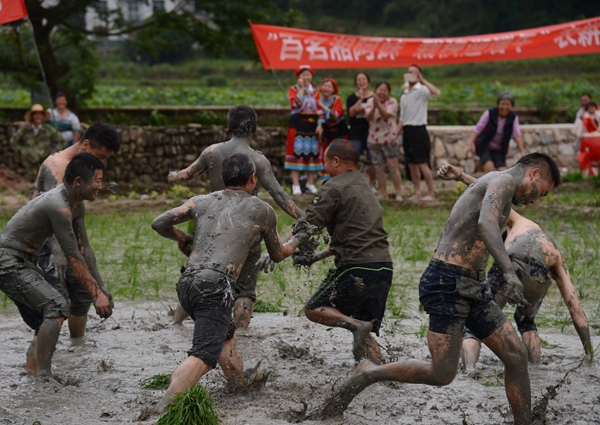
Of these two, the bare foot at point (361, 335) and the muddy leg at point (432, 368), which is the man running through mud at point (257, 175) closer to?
the bare foot at point (361, 335)

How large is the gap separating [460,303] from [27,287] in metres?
2.70

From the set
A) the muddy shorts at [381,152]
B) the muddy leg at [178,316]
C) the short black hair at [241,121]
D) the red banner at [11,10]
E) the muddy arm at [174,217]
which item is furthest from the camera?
the muddy shorts at [381,152]

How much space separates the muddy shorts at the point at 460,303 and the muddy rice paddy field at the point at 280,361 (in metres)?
0.63

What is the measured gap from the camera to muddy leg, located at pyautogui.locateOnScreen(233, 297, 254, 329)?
603cm

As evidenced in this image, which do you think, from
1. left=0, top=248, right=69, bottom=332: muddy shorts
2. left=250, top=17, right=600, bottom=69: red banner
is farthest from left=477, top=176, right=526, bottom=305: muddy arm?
left=250, top=17, right=600, bottom=69: red banner

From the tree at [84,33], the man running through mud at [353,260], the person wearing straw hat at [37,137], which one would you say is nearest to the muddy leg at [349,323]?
the man running through mud at [353,260]

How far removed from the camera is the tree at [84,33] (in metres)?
14.8

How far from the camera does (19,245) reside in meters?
4.97

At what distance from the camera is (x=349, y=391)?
13.9 ft

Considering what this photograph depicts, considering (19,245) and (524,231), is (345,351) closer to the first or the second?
(524,231)

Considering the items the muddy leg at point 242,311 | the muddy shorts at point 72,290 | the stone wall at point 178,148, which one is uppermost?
the muddy shorts at point 72,290

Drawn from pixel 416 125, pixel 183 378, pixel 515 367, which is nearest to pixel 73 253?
pixel 183 378

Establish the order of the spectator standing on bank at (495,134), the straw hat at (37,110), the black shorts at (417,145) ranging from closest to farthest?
1. the spectator standing on bank at (495,134)
2. the black shorts at (417,145)
3. the straw hat at (37,110)

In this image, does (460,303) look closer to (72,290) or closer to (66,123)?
(72,290)
